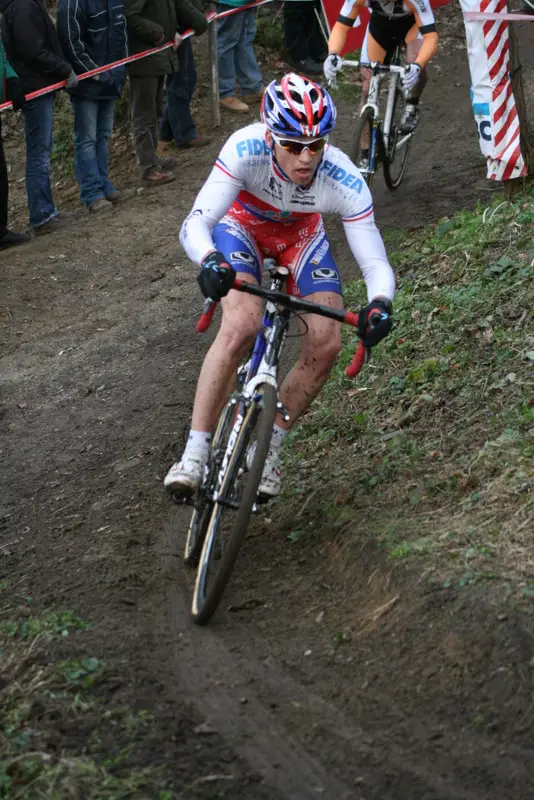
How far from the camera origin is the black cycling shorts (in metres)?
9.44

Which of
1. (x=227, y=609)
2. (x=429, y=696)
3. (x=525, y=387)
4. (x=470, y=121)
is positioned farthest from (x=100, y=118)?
(x=429, y=696)

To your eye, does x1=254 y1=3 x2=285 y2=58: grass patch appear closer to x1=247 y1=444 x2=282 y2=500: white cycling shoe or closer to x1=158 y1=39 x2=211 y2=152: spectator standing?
x1=158 y1=39 x2=211 y2=152: spectator standing

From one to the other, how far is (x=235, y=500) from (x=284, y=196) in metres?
1.58

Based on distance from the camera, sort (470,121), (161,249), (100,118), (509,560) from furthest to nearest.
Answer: (470,121) < (100,118) < (161,249) < (509,560)

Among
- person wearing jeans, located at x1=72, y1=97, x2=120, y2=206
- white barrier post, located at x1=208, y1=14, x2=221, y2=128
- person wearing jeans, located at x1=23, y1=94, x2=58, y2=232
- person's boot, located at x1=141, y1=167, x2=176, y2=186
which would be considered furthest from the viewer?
white barrier post, located at x1=208, y1=14, x2=221, y2=128

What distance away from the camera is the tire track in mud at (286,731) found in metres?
→ 3.56

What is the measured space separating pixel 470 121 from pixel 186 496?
937 cm

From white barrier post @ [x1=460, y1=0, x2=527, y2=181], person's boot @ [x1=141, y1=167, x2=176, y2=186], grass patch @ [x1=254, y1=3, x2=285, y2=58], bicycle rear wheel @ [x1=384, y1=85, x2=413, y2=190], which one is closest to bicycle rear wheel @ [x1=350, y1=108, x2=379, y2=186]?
bicycle rear wheel @ [x1=384, y1=85, x2=413, y2=190]

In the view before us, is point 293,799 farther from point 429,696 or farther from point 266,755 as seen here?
point 429,696

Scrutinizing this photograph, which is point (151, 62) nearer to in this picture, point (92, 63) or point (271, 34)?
point (92, 63)

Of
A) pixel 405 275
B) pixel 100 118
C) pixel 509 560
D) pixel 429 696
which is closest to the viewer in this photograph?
pixel 429 696

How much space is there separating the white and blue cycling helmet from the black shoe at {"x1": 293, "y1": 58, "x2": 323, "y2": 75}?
1066 cm

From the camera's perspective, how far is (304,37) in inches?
591

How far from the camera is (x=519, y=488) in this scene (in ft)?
16.2
